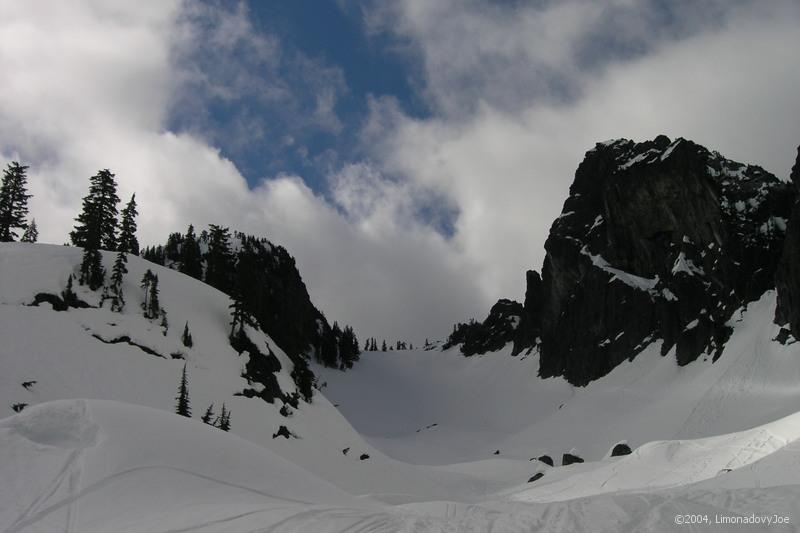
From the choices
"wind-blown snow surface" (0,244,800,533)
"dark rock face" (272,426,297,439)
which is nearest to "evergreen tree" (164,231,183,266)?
"wind-blown snow surface" (0,244,800,533)

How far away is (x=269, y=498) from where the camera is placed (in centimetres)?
1383

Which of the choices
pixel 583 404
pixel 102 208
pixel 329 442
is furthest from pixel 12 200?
pixel 583 404

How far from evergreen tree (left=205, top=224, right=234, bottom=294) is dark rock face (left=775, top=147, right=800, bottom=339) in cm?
6757

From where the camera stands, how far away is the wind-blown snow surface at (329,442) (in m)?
11.4

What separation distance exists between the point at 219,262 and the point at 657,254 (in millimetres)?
72560

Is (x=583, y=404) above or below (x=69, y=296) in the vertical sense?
below

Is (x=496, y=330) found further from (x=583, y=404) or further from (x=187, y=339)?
(x=187, y=339)

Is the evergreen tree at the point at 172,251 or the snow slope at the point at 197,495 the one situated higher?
the evergreen tree at the point at 172,251

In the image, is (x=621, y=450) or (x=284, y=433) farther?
(x=621, y=450)

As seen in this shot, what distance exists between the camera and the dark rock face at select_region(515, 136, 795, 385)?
71500 mm

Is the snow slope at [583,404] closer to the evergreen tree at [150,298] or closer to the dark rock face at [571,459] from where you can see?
the dark rock face at [571,459]

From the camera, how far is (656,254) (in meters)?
86.9

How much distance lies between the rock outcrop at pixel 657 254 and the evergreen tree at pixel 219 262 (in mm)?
62431

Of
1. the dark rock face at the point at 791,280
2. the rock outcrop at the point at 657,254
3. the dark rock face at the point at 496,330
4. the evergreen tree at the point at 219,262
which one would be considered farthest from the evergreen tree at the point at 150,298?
the dark rock face at the point at 496,330
